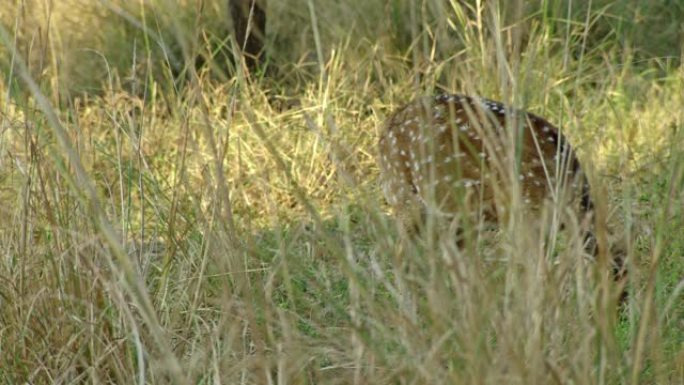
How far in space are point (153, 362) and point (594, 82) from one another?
4.32 metres

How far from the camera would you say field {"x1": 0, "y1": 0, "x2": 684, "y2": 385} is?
2.18m

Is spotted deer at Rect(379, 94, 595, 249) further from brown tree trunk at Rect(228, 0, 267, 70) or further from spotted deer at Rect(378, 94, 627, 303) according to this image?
brown tree trunk at Rect(228, 0, 267, 70)

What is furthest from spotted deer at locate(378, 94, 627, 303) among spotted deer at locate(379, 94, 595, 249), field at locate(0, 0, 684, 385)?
field at locate(0, 0, 684, 385)

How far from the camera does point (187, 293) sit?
3355 millimetres

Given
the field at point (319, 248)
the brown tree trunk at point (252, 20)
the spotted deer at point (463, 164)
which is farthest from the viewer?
the brown tree trunk at point (252, 20)

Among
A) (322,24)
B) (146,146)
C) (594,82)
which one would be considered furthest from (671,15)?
(146,146)

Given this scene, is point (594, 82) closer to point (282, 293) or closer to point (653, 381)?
point (282, 293)

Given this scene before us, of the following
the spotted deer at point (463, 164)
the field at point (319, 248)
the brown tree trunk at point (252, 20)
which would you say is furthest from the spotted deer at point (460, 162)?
the brown tree trunk at point (252, 20)

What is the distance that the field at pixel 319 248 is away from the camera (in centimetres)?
218

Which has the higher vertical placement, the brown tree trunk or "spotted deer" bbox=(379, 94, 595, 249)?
"spotted deer" bbox=(379, 94, 595, 249)

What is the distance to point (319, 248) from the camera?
425 centimetres

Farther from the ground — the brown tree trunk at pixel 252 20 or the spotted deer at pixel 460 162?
the spotted deer at pixel 460 162

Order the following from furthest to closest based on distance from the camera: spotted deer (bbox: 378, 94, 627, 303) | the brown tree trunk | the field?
the brown tree trunk, spotted deer (bbox: 378, 94, 627, 303), the field

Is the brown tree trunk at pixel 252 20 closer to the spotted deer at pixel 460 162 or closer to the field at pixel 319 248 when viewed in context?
the field at pixel 319 248
